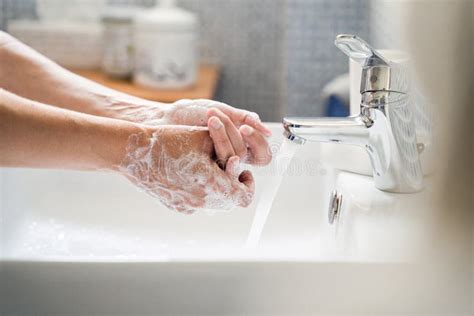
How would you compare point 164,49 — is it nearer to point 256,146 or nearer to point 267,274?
point 256,146

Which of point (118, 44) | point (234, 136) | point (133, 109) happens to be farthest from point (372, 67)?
point (118, 44)

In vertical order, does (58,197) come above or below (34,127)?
below

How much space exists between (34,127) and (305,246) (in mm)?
261

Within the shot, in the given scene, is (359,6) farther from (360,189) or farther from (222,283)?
(222,283)

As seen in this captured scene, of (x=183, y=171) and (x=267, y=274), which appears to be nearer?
(x=267, y=274)

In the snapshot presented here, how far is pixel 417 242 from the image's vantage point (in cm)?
34

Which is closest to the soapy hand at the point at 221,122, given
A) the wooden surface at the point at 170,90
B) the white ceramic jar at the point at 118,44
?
the wooden surface at the point at 170,90

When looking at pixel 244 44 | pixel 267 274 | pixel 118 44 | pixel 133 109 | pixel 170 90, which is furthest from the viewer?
pixel 244 44

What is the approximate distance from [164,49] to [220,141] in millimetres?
767

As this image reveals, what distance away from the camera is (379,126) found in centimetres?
49

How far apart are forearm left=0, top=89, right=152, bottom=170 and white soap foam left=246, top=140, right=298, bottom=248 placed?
112mm

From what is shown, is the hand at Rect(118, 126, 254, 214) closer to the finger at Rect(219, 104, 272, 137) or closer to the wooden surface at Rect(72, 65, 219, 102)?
the finger at Rect(219, 104, 272, 137)

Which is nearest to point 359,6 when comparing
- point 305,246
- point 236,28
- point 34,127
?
point 236,28

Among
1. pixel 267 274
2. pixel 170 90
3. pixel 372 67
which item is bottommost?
pixel 170 90
